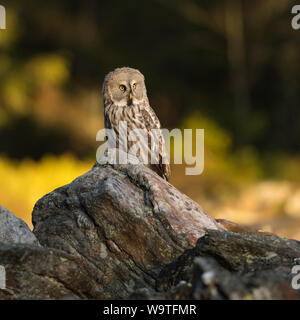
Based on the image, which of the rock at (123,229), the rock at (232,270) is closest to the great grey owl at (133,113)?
the rock at (123,229)

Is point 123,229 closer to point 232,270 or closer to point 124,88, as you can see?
point 232,270

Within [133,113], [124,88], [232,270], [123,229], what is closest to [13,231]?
[123,229]

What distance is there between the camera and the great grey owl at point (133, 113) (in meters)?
5.16

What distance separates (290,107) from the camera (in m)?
18.6

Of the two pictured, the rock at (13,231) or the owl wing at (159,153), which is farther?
the owl wing at (159,153)

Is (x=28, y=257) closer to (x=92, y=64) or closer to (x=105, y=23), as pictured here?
(x=92, y=64)

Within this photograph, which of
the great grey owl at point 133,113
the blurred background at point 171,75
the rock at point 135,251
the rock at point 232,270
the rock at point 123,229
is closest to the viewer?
the rock at point 232,270

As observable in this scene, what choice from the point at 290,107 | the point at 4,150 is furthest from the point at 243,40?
the point at 4,150

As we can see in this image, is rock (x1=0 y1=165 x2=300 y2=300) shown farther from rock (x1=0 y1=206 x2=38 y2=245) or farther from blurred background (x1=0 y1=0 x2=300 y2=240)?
blurred background (x1=0 y1=0 x2=300 y2=240)

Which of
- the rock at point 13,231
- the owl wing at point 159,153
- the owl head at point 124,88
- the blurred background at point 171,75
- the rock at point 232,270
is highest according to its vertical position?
the blurred background at point 171,75

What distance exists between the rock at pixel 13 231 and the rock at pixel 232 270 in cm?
90

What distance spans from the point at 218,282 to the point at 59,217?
1523 mm

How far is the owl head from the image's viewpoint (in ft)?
17.2

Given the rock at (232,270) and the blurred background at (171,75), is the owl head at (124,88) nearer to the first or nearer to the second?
the rock at (232,270)
